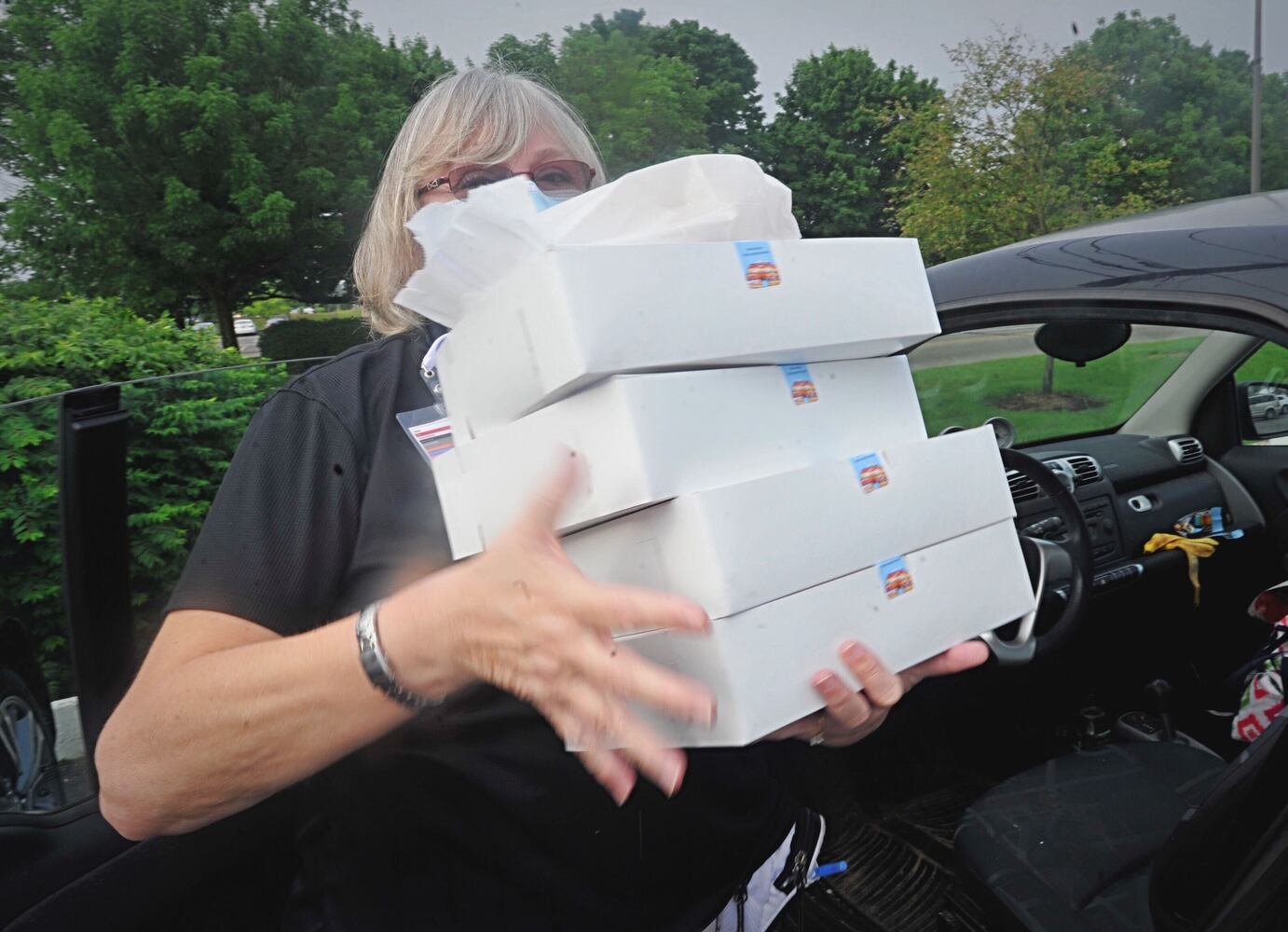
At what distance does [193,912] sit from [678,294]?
136 cm

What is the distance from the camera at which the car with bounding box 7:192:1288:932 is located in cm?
138

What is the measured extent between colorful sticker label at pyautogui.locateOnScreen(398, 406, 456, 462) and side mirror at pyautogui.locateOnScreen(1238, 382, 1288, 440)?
10.4 ft

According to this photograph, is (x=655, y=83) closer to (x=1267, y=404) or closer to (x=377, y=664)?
(x=1267, y=404)

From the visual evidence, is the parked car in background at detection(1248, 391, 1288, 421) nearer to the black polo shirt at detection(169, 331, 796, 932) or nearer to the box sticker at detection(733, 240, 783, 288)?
the black polo shirt at detection(169, 331, 796, 932)

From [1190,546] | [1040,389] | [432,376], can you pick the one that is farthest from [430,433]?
[1190,546]

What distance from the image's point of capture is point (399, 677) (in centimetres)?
85

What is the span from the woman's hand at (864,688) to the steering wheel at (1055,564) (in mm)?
1165

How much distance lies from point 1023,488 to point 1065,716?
1.02 metres

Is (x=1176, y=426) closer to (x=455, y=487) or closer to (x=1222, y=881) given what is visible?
(x=1222, y=881)

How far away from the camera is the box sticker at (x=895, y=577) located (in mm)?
958

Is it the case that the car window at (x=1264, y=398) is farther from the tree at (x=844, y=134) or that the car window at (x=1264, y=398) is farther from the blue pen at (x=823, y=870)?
the tree at (x=844, y=134)

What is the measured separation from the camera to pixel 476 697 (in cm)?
113

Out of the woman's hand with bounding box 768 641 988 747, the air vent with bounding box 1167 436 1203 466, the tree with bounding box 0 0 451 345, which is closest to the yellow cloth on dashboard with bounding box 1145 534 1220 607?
the air vent with bounding box 1167 436 1203 466

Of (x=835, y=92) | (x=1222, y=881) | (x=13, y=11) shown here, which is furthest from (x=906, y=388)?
(x=13, y=11)
